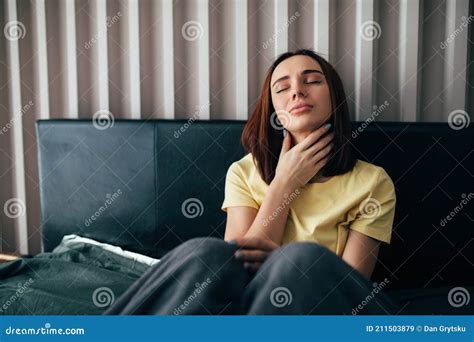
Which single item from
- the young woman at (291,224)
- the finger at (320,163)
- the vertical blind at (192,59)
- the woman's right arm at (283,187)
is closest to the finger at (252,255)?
the young woman at (291,224)

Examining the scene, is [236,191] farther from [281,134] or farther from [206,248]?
[206,248]

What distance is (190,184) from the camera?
37.8 inches

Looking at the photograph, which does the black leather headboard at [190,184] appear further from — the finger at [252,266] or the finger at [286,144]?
the finger at [252,266]

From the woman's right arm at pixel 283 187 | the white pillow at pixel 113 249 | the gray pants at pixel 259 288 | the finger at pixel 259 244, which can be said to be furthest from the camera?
the white pillow at pixel 113 249

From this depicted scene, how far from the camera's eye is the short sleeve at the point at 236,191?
0.86m

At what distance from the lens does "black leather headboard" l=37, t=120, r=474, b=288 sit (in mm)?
910

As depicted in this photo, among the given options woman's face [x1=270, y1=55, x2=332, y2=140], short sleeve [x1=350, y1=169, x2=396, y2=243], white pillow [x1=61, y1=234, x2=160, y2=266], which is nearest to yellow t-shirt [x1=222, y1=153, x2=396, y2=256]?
short sleeve [x1=350, y1=169, x2=396, y2=243]

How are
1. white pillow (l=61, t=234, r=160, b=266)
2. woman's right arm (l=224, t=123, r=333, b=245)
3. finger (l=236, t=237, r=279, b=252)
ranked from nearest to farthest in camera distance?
1. finger (l=236, t=237, r=279, b=252)
2. woman's right arm (l=224, t=123, r=333, b=245)
3. white pillow (l=61, t=234, r=160, b=266)

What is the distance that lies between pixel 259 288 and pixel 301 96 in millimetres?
345

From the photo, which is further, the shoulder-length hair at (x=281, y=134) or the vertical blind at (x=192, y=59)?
the vertical blind at (x=192, y=59)

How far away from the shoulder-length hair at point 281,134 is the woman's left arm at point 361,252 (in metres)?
0.11

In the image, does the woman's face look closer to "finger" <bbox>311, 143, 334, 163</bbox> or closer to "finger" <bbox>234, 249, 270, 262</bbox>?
"finger" <bbox>311, 143, 334, 163</bbox>

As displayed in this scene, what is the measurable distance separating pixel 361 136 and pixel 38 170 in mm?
714

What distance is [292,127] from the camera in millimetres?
849
